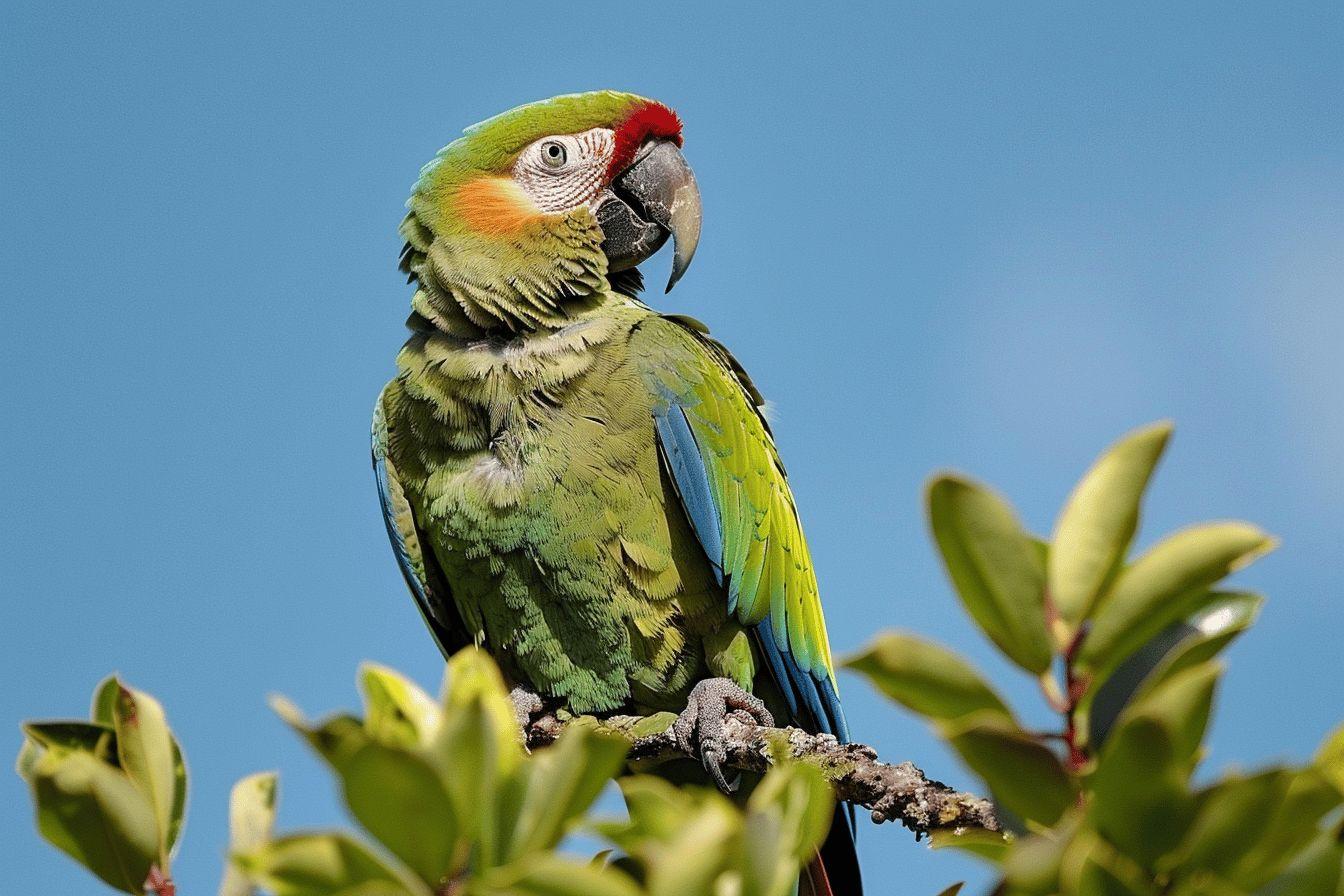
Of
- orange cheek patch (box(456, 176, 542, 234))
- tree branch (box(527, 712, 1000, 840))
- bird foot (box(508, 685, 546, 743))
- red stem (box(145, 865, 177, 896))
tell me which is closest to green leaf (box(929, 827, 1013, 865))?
tree branch (box(527, 712, 1000, 840))

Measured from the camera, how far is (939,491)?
0.95m

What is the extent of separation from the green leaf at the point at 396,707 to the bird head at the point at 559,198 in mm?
2760

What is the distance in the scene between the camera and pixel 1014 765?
0.95 meters

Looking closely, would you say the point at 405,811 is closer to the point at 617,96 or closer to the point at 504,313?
the point at 504,313

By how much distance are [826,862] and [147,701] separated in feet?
8.57

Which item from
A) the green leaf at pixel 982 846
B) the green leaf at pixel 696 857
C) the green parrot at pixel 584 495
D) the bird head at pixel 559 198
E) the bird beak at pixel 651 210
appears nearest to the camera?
the green leaf at pixel 696 857

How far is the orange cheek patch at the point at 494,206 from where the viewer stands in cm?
399

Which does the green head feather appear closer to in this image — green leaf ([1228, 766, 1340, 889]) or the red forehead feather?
the red forehead feather

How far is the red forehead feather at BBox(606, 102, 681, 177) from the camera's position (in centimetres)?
433

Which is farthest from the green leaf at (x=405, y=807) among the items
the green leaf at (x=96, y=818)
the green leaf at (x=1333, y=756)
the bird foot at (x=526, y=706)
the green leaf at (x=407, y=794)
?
the bird foot at (x=526, y=706)

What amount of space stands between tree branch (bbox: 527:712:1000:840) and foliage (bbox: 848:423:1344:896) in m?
0.69

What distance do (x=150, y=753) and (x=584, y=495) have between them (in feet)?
7.91

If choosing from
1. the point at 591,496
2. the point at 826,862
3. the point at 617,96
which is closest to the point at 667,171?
the point at 617,96

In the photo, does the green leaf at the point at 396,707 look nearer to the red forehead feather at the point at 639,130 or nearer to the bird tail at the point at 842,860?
the bird tail at the point at 842,860
